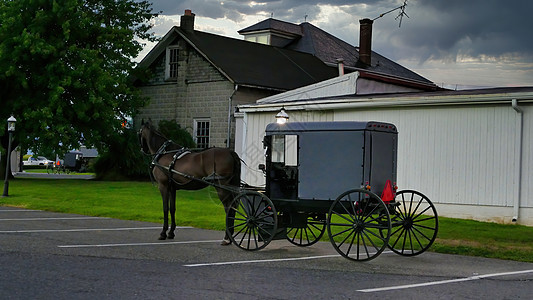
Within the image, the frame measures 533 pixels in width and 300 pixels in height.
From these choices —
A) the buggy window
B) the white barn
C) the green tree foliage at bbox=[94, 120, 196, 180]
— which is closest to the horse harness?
the buggy window

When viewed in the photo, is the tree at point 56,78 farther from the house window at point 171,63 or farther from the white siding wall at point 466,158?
the white siding wall at point 466,158

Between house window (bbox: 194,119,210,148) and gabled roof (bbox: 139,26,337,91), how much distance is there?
2915 millimetres

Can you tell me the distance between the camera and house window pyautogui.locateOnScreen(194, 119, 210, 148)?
3300 centimetres

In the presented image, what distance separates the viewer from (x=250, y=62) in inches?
1375

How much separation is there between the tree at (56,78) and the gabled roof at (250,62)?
3.28 meters

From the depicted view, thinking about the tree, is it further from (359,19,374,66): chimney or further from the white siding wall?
(359,19,374,66): chimney

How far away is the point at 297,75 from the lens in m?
36.3

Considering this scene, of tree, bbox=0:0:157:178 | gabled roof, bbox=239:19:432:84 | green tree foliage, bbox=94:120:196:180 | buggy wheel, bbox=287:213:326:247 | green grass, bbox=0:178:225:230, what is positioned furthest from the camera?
gabled roof, bbox=239:19:432:84

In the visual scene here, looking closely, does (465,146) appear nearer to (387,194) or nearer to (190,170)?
(387,194)

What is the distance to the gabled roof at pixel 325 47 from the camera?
45.5 meters

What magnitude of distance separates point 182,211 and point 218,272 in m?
10.3

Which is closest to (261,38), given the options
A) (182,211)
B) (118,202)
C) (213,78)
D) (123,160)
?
(213,78)

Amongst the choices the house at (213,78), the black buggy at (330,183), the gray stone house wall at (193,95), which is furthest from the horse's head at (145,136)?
the gray stone house wall at (193,95)

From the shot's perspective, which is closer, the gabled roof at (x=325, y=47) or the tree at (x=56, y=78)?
the tree at (x=56, y=78)
